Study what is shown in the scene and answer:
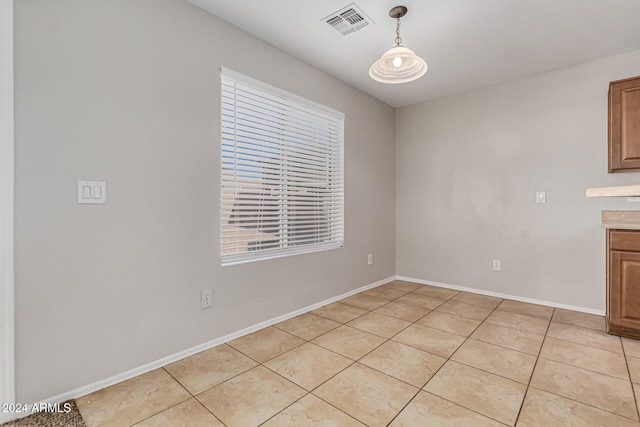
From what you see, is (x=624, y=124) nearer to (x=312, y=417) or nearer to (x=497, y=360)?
(x=497, y=360)

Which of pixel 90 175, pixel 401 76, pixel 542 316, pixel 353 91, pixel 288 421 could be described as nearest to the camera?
pixel 288 421

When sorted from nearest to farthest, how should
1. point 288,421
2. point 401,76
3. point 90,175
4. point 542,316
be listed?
1. point 288,421
2. point 90,175
3. point 401,76
4. point 542,316

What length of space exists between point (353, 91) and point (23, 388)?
3.56m

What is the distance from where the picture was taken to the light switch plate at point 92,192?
63.9 inches

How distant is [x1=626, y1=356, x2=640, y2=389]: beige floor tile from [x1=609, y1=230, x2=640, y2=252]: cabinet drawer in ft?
2.60

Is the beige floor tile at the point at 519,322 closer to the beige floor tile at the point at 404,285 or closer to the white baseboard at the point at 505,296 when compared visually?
the white baseboard at the point at 505,296

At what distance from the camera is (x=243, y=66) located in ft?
7.83

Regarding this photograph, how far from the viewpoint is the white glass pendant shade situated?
1.88 metres

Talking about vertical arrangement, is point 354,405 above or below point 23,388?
below

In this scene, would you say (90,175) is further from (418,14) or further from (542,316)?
(542,316)

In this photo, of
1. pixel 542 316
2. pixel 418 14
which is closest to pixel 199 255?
pixel 418 14

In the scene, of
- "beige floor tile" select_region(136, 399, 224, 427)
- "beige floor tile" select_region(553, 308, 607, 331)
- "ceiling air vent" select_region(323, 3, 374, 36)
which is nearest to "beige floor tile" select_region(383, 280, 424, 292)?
"beige floor tile" select_region(553, 308, 607, 331)

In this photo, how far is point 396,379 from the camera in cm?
177

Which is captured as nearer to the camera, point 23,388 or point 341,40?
point 23,388
